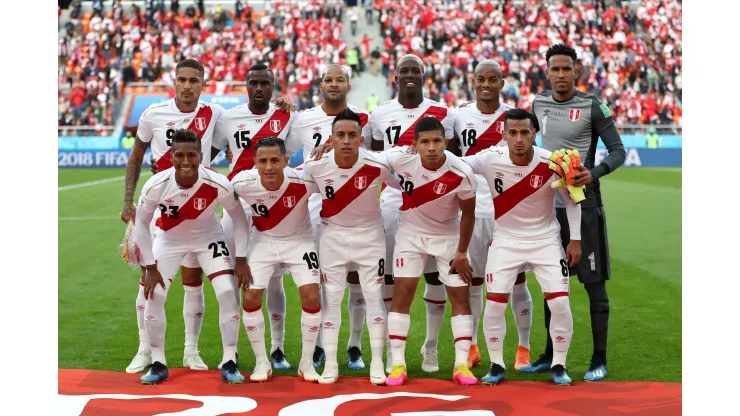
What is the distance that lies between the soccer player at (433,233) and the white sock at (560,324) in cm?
59

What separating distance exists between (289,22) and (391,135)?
29874mm

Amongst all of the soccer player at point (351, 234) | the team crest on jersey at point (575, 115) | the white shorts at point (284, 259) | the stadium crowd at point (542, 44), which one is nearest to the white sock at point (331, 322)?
the soccer player at point (351, 234)

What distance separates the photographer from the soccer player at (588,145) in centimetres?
594

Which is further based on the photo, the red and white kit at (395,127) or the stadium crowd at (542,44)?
the stadium crowd at (542,44)

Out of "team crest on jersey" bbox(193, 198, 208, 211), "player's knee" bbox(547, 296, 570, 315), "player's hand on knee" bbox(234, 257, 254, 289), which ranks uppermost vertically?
"team crest on jersey" bbox(193, 198, 208, 211)

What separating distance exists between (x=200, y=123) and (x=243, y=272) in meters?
1.36

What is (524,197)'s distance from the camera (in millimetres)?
5750

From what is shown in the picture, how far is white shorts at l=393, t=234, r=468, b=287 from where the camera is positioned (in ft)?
19.3

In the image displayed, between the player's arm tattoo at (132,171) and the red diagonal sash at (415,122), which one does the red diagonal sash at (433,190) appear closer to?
the red diagonal sash at (415,122)

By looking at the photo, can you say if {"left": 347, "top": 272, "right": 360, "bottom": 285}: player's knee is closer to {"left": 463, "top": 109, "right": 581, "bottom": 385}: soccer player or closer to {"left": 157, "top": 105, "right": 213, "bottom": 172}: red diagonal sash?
{"left": 463, "top": 109, "right": 581, "bottom": 385}: soccer player

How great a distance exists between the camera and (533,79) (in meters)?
30.3

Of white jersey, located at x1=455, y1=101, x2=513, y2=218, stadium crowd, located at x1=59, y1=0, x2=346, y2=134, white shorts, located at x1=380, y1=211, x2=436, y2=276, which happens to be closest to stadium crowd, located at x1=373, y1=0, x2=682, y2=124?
stadium crowd, located at x1=59, y1=0, x2=346, y2=134

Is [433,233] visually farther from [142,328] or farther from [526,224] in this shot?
[142,328]

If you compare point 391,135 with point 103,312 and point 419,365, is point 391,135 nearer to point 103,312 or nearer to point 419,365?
point 419,365
